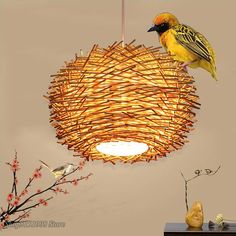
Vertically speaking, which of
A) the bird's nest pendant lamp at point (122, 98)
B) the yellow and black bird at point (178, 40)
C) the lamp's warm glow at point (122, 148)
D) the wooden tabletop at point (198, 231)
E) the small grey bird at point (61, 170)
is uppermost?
the yellow and black bird at point (178, 40)

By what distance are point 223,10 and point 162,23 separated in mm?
1451

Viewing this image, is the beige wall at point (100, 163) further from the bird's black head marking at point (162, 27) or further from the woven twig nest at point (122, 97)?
the woven twig nest at point (122, 97)

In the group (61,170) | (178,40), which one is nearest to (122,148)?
(178,40)

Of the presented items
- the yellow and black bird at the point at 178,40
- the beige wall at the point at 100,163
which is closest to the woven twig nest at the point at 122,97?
the yellow and black bird at the point at 178,40

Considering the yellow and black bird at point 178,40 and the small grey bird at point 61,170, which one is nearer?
the yellow and black bird at point 178,40

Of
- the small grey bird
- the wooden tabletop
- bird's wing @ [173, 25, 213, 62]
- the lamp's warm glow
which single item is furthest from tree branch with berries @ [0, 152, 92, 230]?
the lamp's warm glow

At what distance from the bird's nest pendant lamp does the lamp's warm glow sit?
0.04 metres

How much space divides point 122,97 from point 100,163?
90.8 inches

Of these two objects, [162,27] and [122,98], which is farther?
[162,27]

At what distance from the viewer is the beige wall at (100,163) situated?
3828 millimetres

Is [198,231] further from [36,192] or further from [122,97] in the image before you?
[122,97]

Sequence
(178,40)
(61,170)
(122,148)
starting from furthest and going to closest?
(61,170) < (178,40) < (122,148)

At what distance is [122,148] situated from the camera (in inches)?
72.9

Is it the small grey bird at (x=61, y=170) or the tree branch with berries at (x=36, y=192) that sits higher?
the small grey bird at (x=61, y=170)
